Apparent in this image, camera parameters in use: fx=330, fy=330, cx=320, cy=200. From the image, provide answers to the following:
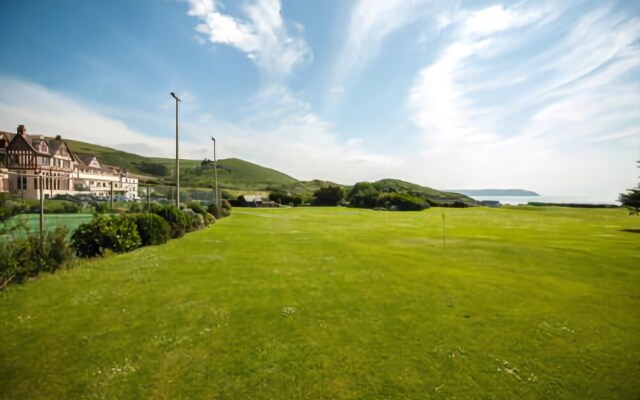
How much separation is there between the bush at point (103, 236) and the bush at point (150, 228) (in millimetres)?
957

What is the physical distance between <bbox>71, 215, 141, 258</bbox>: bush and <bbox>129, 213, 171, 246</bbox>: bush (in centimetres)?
96

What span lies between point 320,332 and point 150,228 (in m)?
11.2

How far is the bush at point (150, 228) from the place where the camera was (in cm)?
1359

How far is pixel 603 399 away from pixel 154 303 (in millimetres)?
6999

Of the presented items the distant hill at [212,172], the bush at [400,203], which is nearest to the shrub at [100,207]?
the bush at [400,203]

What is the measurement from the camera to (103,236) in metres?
11.2

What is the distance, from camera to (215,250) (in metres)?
12.9

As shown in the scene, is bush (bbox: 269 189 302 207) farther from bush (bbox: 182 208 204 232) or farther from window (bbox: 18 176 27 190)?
window (bbox: 18 176 27 190)

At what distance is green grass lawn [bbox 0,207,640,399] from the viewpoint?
377 cm

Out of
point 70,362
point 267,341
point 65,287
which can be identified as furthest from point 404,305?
point 65,287

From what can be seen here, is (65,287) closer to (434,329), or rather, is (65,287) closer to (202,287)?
(202,287)

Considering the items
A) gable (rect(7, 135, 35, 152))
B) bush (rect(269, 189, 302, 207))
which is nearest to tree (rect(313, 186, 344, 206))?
bush (rect(269, 189, 302, 207))

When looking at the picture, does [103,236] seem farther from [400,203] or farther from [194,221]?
[400,203]

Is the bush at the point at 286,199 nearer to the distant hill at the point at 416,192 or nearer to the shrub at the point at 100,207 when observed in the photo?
the distant hill at the point at 416,192
